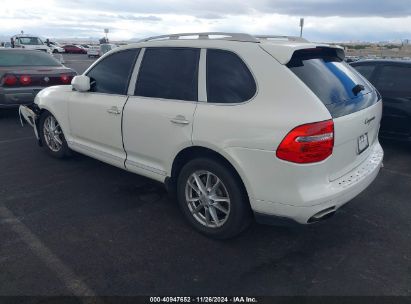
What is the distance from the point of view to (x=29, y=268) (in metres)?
2.95

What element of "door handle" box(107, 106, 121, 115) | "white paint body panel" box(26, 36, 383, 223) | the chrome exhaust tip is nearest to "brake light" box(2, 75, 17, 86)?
"door handle" box(107, 106, 121, 115)

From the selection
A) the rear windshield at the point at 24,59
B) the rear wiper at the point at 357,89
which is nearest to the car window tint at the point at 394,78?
the rear wiper at the point at 357,89

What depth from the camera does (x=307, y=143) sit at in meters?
2.70

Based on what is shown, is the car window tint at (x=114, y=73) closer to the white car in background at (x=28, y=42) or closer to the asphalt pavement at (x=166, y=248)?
the asphalt pavement at (x=166, y=248)

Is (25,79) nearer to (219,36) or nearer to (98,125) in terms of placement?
(98,125)

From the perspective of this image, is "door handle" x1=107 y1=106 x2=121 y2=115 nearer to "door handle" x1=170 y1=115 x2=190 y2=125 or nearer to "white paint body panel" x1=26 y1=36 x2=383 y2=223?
"white paint body panel" x1=26 y1=36 x2=383 y2=223

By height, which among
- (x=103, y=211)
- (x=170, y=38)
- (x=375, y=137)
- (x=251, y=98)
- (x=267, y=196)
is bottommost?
(x=103, y=211)

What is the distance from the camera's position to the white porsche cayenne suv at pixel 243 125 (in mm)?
2789

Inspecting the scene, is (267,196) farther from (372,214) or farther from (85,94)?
(85,94)

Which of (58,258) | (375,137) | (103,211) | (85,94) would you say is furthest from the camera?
(85,94)

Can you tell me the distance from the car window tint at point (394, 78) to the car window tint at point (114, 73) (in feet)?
14.2

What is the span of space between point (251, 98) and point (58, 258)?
215 cm

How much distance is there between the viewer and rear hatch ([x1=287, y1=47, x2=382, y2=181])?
2900mm

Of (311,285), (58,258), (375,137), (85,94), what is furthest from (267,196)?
(85,94)
